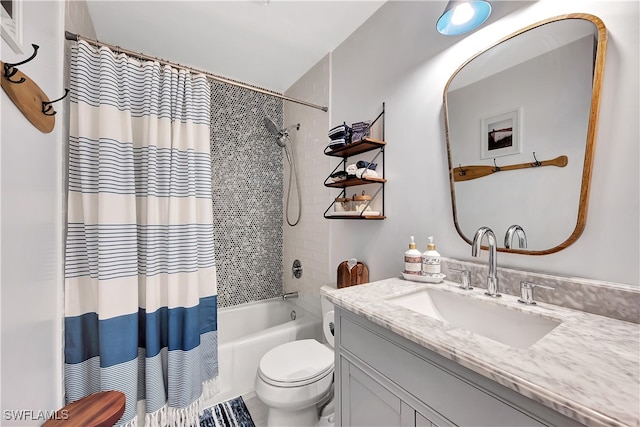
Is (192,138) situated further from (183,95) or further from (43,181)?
(43,181)

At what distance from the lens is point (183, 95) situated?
1.39 m

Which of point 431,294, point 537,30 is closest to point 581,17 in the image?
point 537,30

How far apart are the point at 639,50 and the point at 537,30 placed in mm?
292

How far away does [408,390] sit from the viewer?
0.69m

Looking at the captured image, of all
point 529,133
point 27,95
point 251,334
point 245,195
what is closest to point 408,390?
point 529,133

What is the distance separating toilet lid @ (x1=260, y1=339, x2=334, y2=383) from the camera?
128cm

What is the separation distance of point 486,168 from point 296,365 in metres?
1.35

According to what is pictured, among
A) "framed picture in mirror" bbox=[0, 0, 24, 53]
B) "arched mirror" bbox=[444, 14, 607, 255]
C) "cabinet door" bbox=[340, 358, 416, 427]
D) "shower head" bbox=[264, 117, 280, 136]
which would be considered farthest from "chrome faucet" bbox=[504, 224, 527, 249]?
"shower head" bbox=[264, 117, 280, 136]

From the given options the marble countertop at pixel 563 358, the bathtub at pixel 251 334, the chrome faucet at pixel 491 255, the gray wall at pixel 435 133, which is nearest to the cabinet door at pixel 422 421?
the marble countertop at pixel 563 358

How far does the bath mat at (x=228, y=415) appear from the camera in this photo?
4.91ft

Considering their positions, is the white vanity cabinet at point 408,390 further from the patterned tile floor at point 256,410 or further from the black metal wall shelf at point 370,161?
the patterned tile floor at point 256,410

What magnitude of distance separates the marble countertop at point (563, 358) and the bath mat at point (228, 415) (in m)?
1.29

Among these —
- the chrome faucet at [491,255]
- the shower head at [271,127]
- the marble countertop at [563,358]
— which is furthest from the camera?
the shower head at [271,127]

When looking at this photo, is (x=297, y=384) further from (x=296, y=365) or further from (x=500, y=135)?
(x=500, y=135)
